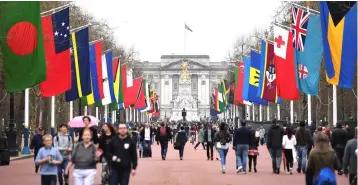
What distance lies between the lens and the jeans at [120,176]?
1426cm

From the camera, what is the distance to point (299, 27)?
31.1 m

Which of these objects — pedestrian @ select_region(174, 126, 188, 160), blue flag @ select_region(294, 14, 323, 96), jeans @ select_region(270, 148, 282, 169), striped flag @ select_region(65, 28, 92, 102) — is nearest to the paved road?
jeans @ select_region(270, 148, 282, 169)

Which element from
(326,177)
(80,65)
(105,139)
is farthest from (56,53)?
(326,177)

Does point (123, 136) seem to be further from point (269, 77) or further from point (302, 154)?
point (269, 77)

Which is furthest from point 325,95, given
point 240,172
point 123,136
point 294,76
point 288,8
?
point 123,136

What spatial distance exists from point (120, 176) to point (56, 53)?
18020 mm

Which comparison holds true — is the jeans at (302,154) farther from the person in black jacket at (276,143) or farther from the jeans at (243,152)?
the jeans at (243,152)

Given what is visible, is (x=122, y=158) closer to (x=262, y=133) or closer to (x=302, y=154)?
(x=302, y=154)

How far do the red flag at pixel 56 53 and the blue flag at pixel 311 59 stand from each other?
8652 millimetres

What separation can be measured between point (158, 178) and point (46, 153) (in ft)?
27.5

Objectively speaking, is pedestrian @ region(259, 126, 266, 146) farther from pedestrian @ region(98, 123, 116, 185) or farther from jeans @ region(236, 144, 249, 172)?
pedestrian @ region(98, 123, 116, 185)

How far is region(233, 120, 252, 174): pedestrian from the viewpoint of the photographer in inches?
941

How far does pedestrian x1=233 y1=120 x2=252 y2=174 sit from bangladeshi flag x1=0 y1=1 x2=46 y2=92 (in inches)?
262

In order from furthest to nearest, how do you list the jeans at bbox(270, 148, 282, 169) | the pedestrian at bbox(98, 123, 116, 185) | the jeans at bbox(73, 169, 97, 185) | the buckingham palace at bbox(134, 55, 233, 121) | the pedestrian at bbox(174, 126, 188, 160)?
the buckingham palace at bbox(134, 55, 233, 121) → the pedestrian at bbox(174, 126, 188, 160) → the jeans at bbox(270, 148, 282, 169) → the pedestrian at bbox(98, 123, 116, 185) → the jeans at bbox(73, 169, 97, 185)
